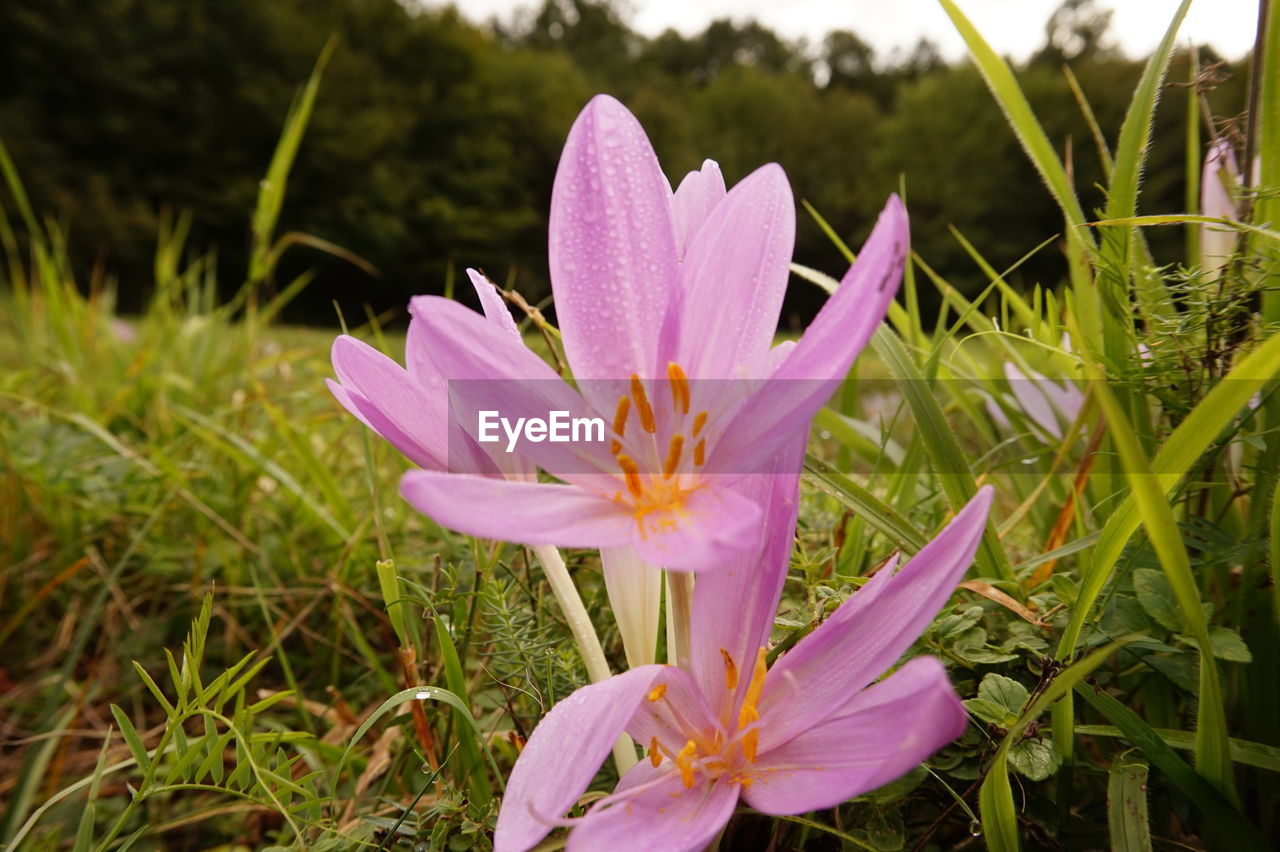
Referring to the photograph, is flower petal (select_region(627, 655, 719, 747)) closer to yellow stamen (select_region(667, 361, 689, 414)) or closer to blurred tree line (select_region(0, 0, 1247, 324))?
yellow stamen (select_region(667, 361, 689, 414))

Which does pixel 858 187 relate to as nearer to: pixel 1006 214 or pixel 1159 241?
pixel 1006 214

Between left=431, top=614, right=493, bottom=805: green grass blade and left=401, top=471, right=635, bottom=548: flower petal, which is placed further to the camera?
left=431, top=614, right=493, bottom=805: green grass blade

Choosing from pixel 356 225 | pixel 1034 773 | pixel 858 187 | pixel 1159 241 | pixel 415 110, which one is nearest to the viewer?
pixel 1034 773

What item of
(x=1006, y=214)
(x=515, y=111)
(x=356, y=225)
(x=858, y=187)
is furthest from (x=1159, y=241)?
(x=356, y=225)

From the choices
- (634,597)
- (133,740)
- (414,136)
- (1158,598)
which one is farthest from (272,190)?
(414,136)

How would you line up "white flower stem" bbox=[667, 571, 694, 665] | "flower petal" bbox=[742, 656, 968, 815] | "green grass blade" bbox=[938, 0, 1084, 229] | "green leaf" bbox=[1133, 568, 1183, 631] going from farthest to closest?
"green grass blade" bbox=[938, 0, 1084, 229], "green leaf" bbox=[1133, 568, 1183, 631], "white flower stem" bbox=[667, 571, 694, 665], "flower petal" bbox=[742, 656, 968, 815]

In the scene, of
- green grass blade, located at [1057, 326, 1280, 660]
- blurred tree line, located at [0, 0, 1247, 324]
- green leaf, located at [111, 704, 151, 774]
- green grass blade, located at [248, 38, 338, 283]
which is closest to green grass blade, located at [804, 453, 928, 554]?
green grass blade, located at [1057, 326, 1280, 660]

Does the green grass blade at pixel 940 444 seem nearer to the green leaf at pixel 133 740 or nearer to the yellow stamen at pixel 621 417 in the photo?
the yellow stamen at pixel 621 417

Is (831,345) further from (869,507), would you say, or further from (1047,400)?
(1047,400)
